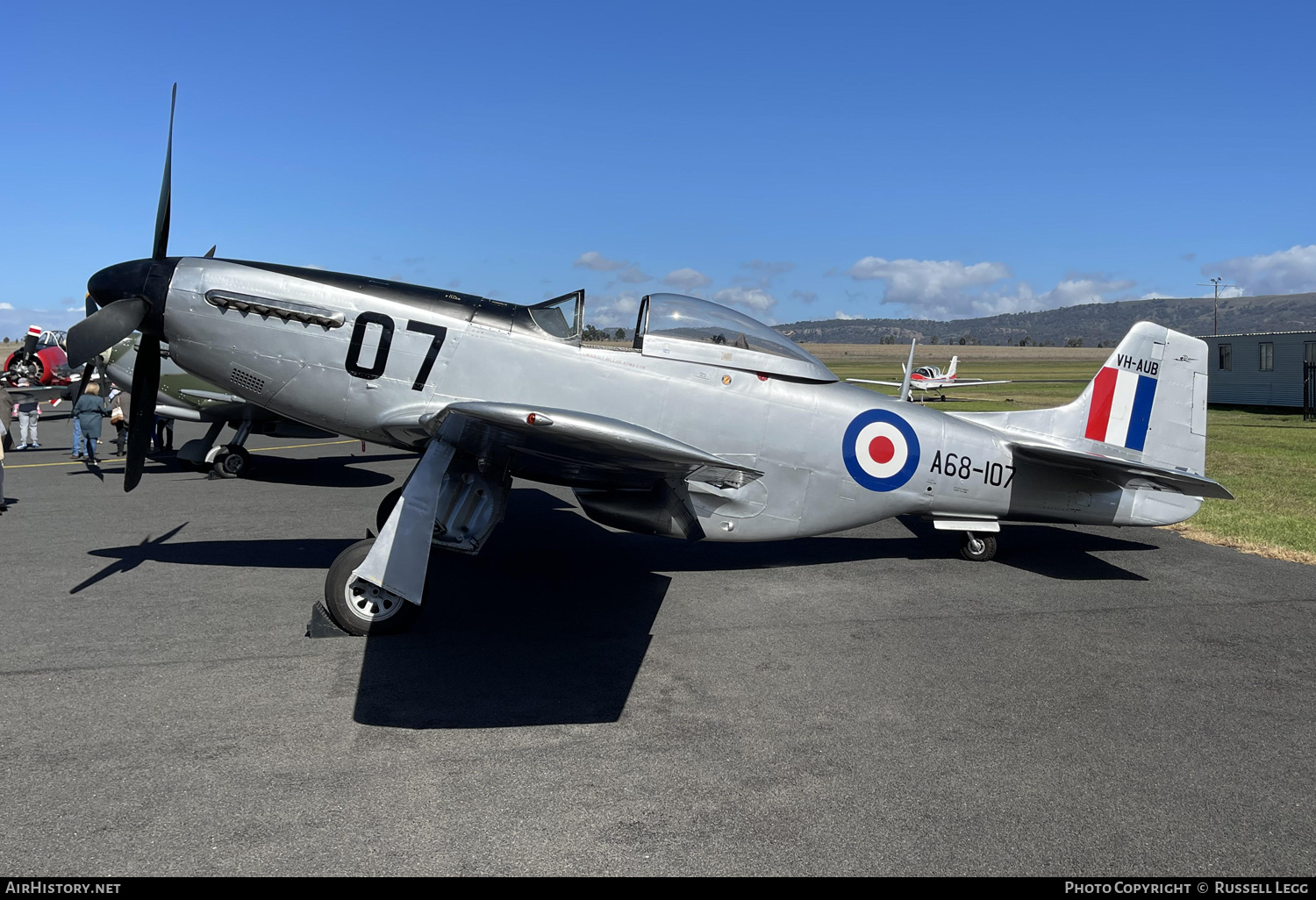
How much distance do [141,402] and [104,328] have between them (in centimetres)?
80

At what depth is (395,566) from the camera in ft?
16.6

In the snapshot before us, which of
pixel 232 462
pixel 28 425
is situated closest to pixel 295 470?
pixel 232 462

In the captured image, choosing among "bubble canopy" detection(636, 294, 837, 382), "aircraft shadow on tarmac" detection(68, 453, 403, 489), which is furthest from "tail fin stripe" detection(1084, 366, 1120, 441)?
"aircraft shadow on tarmac" detection(68, 453, 403, 489)

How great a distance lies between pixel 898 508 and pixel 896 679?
2566 mm

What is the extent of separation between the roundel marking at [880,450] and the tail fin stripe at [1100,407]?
2.07m

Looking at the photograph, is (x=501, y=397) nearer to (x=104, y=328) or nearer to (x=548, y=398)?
(x=548, y=398)

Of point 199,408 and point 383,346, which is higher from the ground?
point 383,346

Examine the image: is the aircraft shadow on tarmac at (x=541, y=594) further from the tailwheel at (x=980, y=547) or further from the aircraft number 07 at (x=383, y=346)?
the aircraft number 07 at (x=383, y=346)

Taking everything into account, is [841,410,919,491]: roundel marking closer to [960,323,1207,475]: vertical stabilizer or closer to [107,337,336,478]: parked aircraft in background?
[960,323,1207,475]: vertical stabilizer

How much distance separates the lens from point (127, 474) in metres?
6.39

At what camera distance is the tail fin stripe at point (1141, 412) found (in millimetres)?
7863

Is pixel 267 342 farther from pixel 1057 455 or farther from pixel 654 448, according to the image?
pixel 1057 455

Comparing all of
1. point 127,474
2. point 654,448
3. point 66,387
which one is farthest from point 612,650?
point 66,387

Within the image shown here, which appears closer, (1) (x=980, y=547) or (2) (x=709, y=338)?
(2) (x=709, y=338)
